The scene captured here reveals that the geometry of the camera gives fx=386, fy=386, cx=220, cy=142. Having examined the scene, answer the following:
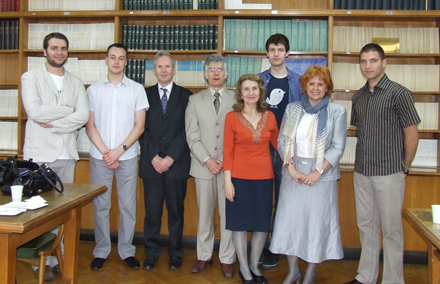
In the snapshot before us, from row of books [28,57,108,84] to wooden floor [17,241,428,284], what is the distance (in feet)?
6.03

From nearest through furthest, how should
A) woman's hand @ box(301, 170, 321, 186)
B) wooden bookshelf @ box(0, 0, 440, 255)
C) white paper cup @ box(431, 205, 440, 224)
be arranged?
1. white paper cup @ box(431, 205, 440, 224)
2. woman's hand @ box(301, 170, 321, 186)
3. wooden bookshelf @ box(0, 0, 440, 255)

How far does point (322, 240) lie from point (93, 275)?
176 cm

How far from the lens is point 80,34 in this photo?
4125mm

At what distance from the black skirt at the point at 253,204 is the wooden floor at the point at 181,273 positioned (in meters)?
0.53

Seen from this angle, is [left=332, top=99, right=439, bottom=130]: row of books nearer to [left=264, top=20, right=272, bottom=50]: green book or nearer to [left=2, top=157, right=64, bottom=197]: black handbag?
[left=264, top=20, right=272, bottom=50]: green book

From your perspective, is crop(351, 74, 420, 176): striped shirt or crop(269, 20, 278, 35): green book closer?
crop(351, 74, 420, 176): striped shirt

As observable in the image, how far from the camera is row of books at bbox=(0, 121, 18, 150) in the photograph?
418cm

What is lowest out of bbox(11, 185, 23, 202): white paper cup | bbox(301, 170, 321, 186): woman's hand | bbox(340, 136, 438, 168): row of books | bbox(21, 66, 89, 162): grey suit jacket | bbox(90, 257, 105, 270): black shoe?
bbox(90, 257, 105, 270): black shoe

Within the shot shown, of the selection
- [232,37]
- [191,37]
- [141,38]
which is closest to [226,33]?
[232,37]

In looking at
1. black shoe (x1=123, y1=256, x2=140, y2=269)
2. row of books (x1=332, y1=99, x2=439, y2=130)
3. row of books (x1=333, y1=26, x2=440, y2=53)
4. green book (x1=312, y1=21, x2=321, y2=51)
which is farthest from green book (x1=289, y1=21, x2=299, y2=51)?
black shoe (x1=123, y1=256, x2=140, y2=269)

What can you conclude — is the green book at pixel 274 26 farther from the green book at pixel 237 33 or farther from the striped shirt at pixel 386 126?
the striped shirt at pixel 386 126

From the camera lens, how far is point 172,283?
112 inches

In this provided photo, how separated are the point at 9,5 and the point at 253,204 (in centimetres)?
349

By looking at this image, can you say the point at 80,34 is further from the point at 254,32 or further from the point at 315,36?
the point at 315,36
